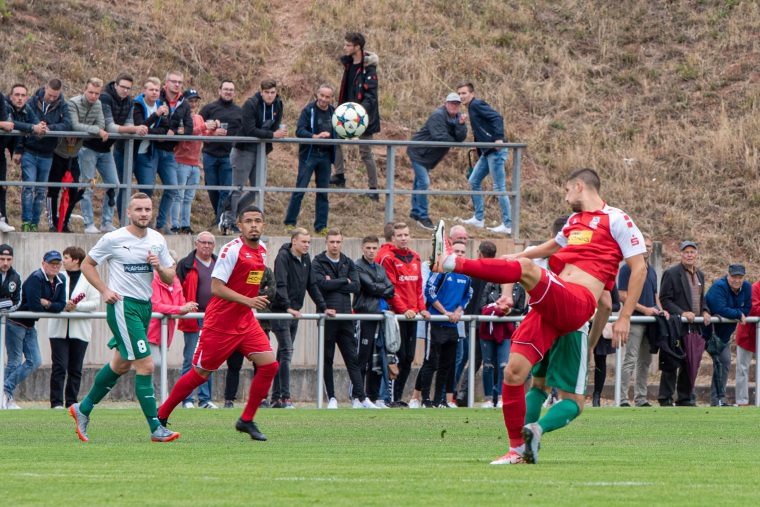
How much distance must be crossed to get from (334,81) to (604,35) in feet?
24.1

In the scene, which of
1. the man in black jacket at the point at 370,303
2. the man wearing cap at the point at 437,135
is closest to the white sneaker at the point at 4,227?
the man in black jacket at the point at 370,303

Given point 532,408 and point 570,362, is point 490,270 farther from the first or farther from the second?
point 532,408

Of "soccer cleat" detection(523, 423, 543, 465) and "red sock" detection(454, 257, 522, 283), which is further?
"soccer cleat" detection(523, 423, 543, 465)

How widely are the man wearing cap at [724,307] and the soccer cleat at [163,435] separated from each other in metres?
9.97

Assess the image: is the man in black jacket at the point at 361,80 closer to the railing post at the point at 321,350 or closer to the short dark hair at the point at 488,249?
the short dark hair at the point at 488,249

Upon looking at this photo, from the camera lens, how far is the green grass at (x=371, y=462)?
678 cm

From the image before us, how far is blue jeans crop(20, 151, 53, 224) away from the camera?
1816 centimetres

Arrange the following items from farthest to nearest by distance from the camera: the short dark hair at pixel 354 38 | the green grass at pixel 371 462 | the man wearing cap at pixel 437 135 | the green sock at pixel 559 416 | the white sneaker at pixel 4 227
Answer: the man wearing cap at pixel 437 135, the short dark hair at pixel 354 38, the white sneaker at pixel 4 227, the green sock at pixel 559 416, the green grass at pixel 371 462

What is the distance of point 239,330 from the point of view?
11.7 meters

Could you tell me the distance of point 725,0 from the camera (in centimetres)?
3219

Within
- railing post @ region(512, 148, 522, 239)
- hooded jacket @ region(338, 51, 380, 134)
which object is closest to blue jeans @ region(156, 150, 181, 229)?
hooded jacket @ region(338, 51, 380, 134)

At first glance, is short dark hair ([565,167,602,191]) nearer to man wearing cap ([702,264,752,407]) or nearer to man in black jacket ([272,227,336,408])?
man in black jacket ([272,227,336,408])

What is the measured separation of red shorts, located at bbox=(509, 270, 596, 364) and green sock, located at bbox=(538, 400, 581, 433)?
0.40m

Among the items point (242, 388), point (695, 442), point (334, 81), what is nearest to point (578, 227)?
point (695, 442)
